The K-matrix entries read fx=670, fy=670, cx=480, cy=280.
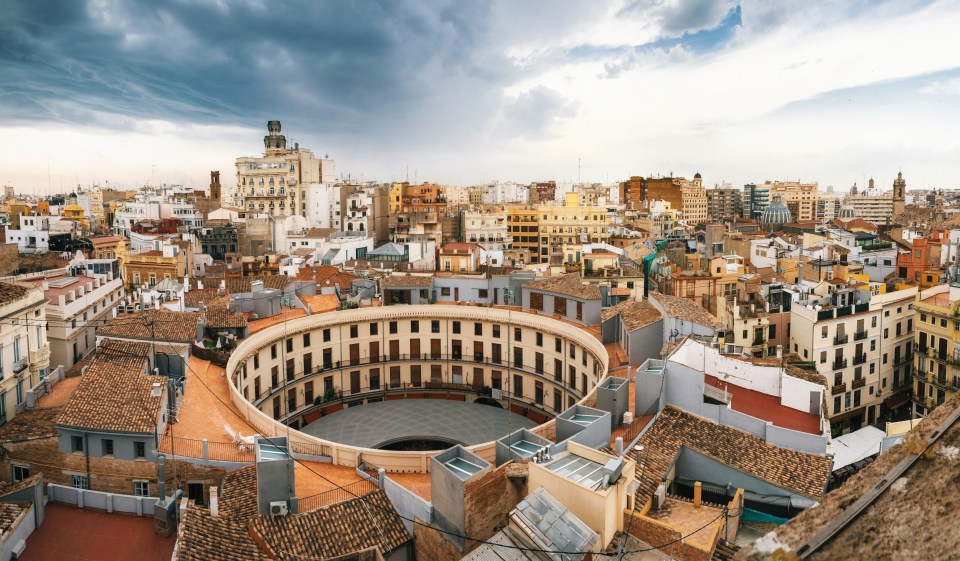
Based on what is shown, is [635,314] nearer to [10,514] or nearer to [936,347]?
[936,347]

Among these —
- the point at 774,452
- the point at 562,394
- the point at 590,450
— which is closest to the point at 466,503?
the point at 590,450

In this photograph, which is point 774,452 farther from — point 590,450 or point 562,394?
point 562,394

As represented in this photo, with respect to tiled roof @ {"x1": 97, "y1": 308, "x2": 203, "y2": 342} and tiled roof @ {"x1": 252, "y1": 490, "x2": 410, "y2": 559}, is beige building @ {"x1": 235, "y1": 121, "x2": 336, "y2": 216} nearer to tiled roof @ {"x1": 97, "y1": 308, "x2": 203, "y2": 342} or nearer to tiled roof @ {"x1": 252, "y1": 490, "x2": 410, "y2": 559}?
tiled roof @ {"x1": 97, "y1": 308, "x2": 203, "y2": 342}

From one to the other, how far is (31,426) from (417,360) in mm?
25449

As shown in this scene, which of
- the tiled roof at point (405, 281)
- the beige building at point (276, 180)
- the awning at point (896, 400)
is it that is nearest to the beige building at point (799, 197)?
the beige building at point (276, 180)

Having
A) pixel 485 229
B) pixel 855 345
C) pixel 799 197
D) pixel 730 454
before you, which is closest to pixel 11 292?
pixel 730 454

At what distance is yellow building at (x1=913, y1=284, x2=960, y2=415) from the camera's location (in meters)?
36.7

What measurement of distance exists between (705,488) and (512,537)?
26.7 feet

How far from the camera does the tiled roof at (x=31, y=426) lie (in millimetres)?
22672

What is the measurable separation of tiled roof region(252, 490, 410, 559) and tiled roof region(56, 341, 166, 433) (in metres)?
7.06

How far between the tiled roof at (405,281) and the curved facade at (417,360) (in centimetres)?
265

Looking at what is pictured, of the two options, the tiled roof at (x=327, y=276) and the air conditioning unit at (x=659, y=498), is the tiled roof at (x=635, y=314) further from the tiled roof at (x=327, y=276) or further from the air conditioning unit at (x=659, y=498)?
the tiled roof at (x=327, y=276)

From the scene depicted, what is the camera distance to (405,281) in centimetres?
4825

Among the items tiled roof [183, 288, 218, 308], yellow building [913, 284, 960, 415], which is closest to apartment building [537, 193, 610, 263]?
A: yellow building [913, 284, 960, 415]
